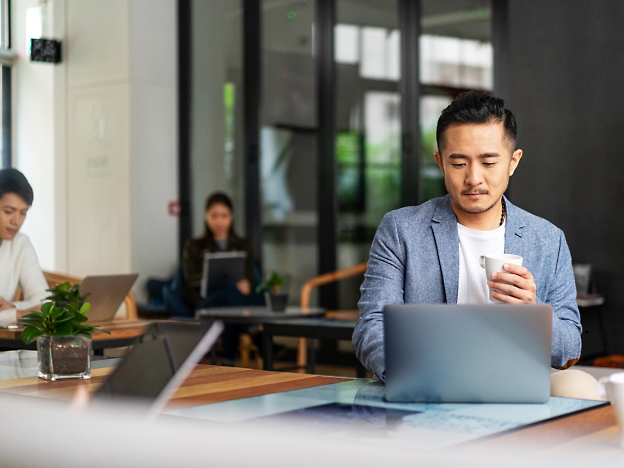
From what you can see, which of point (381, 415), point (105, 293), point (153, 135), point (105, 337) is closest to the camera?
point (381, 415)

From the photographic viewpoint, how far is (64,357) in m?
1.83

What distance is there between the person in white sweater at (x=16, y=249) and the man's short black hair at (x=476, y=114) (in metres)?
1.94

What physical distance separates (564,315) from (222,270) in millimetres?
3800

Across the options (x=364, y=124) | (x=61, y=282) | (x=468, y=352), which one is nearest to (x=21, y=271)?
(x=61, y=282)

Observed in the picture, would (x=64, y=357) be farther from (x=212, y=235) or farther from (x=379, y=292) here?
(x=212, y=235)

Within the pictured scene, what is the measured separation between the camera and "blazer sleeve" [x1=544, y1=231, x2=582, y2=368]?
200 centimetres

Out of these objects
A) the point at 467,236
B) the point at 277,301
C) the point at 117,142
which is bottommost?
the point at 277,301

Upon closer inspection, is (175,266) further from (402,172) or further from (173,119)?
(402,172)

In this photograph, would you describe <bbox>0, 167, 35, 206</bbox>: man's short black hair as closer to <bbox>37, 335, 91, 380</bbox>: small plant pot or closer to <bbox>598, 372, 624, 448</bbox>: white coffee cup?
<bbox>37, 335, 91, 380</bbox>: small plant pot

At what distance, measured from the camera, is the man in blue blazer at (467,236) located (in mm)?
2152

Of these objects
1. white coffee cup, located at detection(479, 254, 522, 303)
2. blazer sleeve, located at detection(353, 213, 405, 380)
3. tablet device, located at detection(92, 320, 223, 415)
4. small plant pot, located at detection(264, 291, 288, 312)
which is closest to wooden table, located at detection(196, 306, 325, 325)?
small plant pot, located at detection(264, 291, 288, 312)

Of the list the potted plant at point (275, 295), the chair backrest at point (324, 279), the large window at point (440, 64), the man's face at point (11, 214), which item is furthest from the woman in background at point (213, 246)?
the man's face at point (11, 214)

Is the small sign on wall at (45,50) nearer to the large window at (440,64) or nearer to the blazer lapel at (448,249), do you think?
the large window at (440,64)

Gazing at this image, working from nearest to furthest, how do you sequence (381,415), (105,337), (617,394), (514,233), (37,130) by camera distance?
(617,394)
(381,415)
(514,233)
(105,337)
(37,130)
